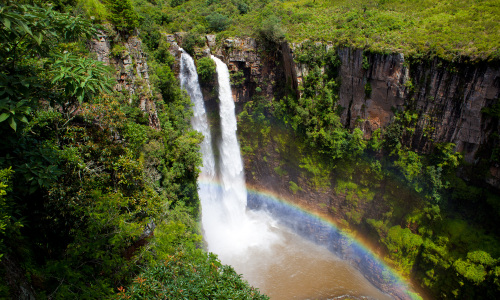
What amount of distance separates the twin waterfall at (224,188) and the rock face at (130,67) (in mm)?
6376

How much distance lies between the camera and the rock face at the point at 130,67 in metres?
13.8

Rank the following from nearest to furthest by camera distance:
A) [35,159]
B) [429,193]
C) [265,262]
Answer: [35,159] < [429,193] < [265,262]

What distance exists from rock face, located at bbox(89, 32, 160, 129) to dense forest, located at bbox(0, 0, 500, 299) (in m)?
0.26

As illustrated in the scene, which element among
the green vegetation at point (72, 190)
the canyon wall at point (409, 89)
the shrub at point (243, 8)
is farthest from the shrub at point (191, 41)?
the green vegetation at point (72, 190)

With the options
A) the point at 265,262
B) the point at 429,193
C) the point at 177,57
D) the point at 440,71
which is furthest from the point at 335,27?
the point at 265,262

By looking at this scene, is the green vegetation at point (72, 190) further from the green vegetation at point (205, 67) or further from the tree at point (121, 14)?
the green vegetation at point (205, 67)

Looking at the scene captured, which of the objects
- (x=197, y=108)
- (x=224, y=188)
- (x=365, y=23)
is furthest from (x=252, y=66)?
(x=224, y=188)

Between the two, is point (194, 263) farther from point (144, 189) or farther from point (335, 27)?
point (335, 27)

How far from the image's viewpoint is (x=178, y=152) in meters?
16.0

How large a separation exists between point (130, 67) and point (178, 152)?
211 inches

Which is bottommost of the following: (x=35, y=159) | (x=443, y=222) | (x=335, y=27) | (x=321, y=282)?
(x=321, y=282)

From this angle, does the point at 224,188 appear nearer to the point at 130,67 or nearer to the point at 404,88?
the point at 130,67

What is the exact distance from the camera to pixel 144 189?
9.69 meters

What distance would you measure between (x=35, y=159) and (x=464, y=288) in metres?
21.5
